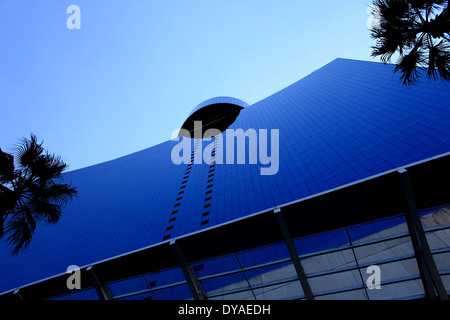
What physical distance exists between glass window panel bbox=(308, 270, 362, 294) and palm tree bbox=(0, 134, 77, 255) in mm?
11122

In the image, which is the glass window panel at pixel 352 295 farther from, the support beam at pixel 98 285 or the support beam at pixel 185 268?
the support beam at pixel 98 285

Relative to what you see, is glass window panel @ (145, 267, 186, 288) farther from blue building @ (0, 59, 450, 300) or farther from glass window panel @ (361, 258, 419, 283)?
glass window panel @ (361, 258, 419, 283)

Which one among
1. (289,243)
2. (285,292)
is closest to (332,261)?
(285,292)

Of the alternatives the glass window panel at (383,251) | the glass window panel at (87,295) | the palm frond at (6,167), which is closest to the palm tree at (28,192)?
the palm frond at (6,167)

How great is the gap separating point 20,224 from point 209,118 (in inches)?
2724

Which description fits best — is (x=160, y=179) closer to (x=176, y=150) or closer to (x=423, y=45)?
(x=176, y=150)

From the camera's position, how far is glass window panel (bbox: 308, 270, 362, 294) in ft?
34.5

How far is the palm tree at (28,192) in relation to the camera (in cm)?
920

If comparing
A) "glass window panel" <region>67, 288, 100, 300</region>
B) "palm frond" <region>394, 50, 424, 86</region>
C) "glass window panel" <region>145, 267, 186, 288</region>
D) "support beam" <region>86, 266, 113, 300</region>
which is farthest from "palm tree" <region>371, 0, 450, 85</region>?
"glass window panel" <region>67, 288, 100, 300</region>

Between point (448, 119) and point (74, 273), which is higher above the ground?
point (74, 273)

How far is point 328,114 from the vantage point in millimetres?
37375
